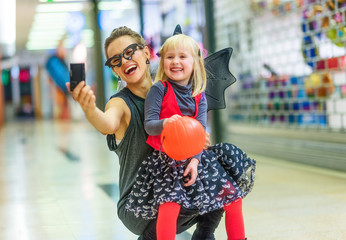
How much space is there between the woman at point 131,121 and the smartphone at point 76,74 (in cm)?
31

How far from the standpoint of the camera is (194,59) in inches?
74.3

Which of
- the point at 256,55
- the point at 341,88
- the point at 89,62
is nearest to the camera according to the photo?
the point at 341,88

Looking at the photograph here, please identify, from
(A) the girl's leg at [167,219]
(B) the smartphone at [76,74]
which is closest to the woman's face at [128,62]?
(B) the smartphone at [76,74]

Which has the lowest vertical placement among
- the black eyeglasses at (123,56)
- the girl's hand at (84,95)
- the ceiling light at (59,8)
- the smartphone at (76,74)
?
the girl's hand at (84,95)

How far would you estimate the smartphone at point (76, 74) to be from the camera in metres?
1.56

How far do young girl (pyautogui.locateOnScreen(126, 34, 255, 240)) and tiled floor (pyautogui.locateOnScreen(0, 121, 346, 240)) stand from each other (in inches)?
25.1

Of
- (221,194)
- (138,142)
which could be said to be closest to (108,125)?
(138,142)

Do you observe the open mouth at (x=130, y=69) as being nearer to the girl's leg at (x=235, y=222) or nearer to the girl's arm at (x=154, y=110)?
the girl's arm at (x=154, y=110)

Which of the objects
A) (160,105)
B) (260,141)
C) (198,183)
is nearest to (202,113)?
(160,105)

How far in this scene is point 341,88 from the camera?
4.95 meters

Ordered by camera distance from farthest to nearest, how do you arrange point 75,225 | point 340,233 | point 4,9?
point 4,9, point 75,225, point 340,233

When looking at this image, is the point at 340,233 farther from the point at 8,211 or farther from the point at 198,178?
the point at 8,211

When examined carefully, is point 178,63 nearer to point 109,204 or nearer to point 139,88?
point 139,88

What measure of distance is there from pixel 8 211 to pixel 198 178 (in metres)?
2.06
